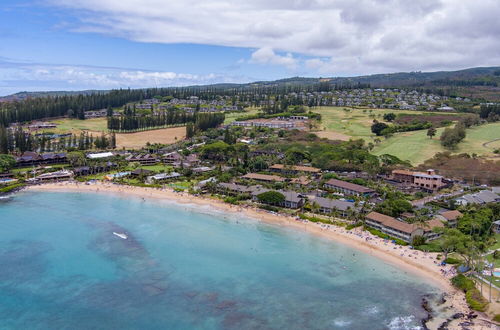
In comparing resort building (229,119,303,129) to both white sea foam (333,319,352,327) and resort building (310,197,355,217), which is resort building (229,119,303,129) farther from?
white sea foam (333,319,352,327)

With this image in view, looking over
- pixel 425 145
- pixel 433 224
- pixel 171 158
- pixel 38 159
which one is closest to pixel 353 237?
pixel 433 224

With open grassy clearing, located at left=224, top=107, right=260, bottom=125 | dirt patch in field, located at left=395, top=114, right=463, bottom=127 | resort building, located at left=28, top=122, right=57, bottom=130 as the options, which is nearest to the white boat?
resort building, located at left=28, top=122, right=57, bottom=130

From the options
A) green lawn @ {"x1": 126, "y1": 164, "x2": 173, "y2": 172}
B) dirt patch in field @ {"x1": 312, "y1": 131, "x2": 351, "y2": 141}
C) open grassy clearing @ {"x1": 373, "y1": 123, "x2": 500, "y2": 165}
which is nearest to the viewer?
green lawn @ {"x1": 126, "y1": 164, "x2": 173, "y2": 172}

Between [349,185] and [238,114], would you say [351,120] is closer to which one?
[238,114]

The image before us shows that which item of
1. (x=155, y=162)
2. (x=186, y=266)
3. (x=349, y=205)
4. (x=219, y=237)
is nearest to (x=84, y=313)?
(x=186, y=266)

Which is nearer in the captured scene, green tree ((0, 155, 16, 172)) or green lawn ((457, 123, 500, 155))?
green tree ((0, 155, 16, 172))

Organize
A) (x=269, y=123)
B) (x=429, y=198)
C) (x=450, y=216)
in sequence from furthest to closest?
(x=269, y=123) < (x=429, y=198) < (x=450, y=216)
